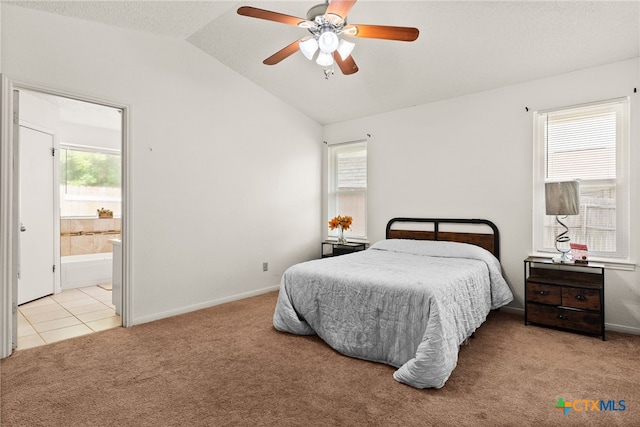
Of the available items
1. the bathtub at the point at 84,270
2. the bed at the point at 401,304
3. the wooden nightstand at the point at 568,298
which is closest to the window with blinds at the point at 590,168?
the wooden nightstand at the point at 568,298

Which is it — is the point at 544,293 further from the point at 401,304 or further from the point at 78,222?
the point at 78,222

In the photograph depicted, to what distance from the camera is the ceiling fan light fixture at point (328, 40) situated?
7.66 feet

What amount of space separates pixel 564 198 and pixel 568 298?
901 mm

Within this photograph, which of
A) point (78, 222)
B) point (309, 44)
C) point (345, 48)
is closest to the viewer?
point (309, 44)

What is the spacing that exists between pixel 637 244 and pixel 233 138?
4.23 meters

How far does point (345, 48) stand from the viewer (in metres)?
2.62

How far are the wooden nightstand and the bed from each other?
10.5 inches

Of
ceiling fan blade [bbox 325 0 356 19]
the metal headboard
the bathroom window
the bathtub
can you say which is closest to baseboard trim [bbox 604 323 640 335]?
the metal headboard

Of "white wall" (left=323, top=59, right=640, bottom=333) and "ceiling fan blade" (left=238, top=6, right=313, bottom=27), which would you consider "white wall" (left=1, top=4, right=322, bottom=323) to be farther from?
"ceiling fan blade" (left=238, top=6, right=313, bottom=27)

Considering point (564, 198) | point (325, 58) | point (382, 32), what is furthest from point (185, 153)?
point (564, 198)

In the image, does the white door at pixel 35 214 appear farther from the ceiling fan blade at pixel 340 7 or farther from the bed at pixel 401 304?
the ceiling fan blade at pixel 340 7

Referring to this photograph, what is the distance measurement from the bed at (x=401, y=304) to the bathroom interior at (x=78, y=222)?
2031 millimetres

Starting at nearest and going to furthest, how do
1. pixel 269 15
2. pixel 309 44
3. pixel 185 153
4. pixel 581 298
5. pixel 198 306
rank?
1. pixel 269 15
2. pixel 309 44
3. pixel 581 298
4. pixel 185 153
5. pixel 198 306

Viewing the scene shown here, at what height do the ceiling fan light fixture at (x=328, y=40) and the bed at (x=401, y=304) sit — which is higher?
the ceiling fan light fixture at (x=328, y=40)
